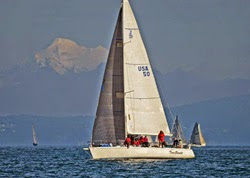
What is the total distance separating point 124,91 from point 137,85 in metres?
1.53

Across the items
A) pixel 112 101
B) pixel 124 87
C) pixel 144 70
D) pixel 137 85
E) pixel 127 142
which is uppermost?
pixel 144 70

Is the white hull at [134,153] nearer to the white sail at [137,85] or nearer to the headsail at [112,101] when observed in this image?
the headsail at [112,101]

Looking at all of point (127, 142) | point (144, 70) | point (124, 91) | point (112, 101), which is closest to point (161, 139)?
point (127, 142)

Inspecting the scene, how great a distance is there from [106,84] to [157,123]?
5870 mm

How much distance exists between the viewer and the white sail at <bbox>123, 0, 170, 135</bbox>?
270ft

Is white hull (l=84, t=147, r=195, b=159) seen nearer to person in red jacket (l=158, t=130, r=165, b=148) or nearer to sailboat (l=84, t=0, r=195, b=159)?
sailboat (l=84, t=0, r=195, b=159)

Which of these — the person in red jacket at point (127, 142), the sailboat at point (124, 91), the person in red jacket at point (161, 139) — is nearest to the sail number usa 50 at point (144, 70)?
the sailboat at point (124, 91)

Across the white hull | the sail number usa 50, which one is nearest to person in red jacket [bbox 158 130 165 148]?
the white hull

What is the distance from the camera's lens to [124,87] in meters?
82.1

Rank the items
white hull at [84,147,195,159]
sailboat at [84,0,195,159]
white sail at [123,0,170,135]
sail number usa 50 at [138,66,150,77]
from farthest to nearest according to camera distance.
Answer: sail number usa 50 at [138,66,150,77], white sail at [123,0,170,135], sailboat at [84,0,195,159], white hull at [84,147,195,159]

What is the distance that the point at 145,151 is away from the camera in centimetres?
8000

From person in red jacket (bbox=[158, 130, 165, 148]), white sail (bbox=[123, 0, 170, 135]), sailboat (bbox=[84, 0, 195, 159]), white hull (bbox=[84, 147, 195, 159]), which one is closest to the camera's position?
white hull (bbox=[84, 147, 195, 159])

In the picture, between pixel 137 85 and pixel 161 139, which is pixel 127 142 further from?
pixel 137 85

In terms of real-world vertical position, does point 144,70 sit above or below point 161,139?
above
